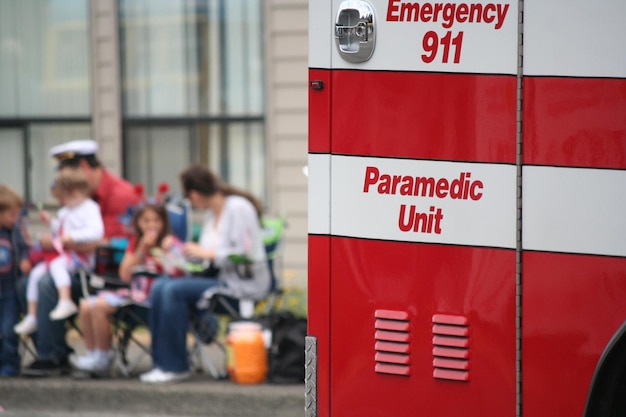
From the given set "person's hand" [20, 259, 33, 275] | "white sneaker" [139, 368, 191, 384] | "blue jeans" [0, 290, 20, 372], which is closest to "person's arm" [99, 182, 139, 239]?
"person's hand" [20, 259, 33, 275]

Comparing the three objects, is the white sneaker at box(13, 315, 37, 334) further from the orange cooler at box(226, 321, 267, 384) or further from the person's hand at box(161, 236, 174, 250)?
Answer: the orange cooler at box(226, 321, 267, 384)

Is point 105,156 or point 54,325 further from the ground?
point 105,156

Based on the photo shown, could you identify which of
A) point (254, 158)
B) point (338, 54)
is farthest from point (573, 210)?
point (254, 158)

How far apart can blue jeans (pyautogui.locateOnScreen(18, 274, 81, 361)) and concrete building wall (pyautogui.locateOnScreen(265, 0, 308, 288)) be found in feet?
10.8

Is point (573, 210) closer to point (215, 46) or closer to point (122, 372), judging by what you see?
point (122, 372)

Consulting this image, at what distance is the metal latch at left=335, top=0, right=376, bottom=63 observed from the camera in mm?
4633

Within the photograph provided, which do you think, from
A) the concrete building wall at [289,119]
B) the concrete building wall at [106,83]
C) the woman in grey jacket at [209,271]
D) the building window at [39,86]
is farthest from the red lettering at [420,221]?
the building window at [39,86]

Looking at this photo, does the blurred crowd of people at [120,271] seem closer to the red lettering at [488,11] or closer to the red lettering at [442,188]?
the red lettering at [442,188]

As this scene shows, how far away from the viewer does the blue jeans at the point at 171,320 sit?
28.7ft

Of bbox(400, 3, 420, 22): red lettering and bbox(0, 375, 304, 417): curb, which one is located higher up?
bbox(400, 3, 420, 22): red lettering

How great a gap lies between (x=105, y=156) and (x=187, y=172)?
395 cm

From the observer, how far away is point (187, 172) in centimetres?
924

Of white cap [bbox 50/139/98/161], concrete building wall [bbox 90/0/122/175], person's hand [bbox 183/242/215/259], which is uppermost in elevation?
concrete building wall [bbox 90/0/122/175]

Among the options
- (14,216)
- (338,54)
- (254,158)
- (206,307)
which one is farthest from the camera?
(254,158)
